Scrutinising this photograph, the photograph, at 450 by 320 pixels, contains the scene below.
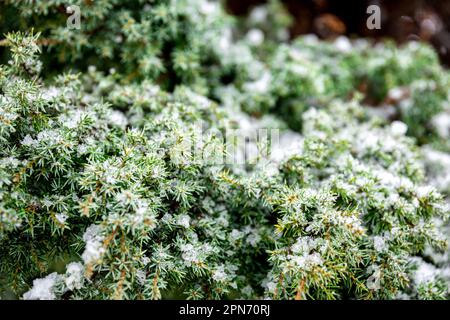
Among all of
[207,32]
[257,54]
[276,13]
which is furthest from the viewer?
[276,13]

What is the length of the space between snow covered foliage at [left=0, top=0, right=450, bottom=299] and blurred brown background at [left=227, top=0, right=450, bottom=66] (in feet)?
3.23

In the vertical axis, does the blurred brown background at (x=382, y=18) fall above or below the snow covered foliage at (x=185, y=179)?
above

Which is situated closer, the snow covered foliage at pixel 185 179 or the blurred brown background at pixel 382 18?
the snow covered foliage at pixel 185 179

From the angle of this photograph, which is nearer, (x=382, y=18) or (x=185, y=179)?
(x=185, y=179)

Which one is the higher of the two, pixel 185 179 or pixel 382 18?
pixel 382 18

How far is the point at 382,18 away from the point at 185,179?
2.25 m

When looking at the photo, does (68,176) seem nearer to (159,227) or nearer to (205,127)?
(159,227)

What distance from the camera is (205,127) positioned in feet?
5.29

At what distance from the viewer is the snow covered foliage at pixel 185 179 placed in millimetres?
1153

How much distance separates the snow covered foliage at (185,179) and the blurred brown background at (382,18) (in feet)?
3.23

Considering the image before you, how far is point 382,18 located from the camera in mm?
2832
